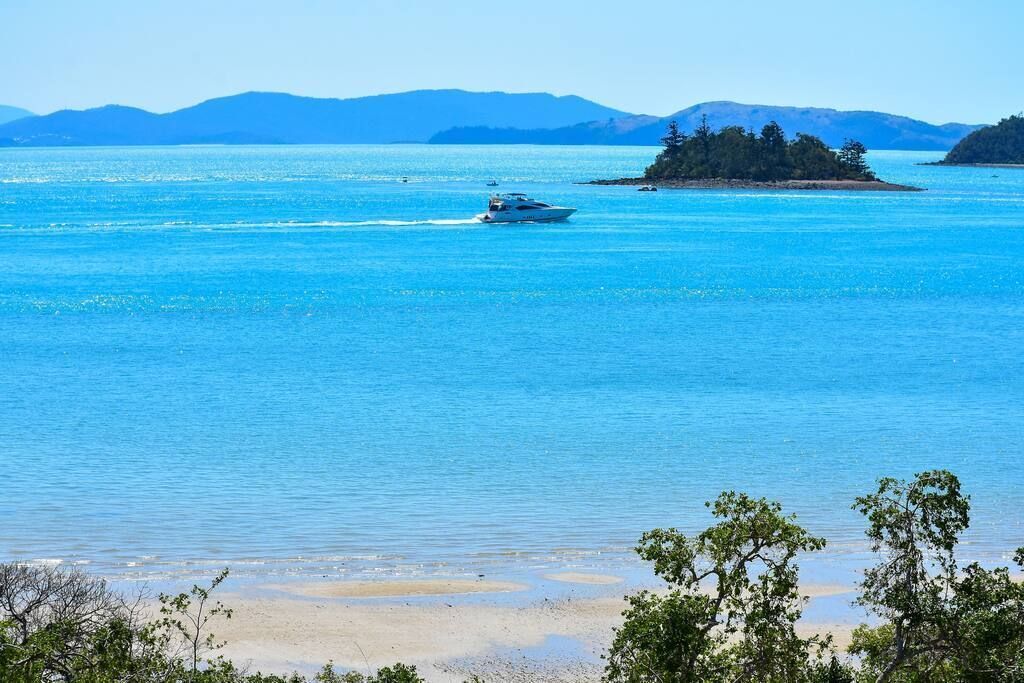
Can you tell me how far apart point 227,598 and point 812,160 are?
157235 millimetres

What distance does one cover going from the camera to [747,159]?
164625 millimetres

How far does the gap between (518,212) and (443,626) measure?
88203 mm

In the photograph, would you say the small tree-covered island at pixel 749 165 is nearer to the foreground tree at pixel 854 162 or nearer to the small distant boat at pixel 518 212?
the foreground tree at pixel 854 162

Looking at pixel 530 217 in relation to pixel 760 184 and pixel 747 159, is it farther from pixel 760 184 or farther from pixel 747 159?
pixel 747 159

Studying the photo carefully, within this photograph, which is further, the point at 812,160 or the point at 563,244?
the point at 812,160

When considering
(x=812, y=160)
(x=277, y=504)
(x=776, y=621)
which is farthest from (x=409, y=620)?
(x=812, y=160)

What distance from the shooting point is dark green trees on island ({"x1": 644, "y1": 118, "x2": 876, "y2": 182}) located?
164375mm

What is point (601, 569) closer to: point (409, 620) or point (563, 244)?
point (409, 620)

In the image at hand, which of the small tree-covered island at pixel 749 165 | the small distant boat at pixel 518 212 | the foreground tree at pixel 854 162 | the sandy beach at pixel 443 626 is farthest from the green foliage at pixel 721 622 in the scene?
the foreground tree at pixel 854 162

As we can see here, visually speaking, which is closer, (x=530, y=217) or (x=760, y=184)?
(x=530, y=217)

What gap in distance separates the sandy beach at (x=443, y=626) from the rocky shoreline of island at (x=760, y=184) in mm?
146742

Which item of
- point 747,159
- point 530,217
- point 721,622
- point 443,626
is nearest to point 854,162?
point 747,159

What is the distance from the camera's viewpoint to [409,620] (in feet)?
60.5

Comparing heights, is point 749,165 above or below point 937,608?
above
